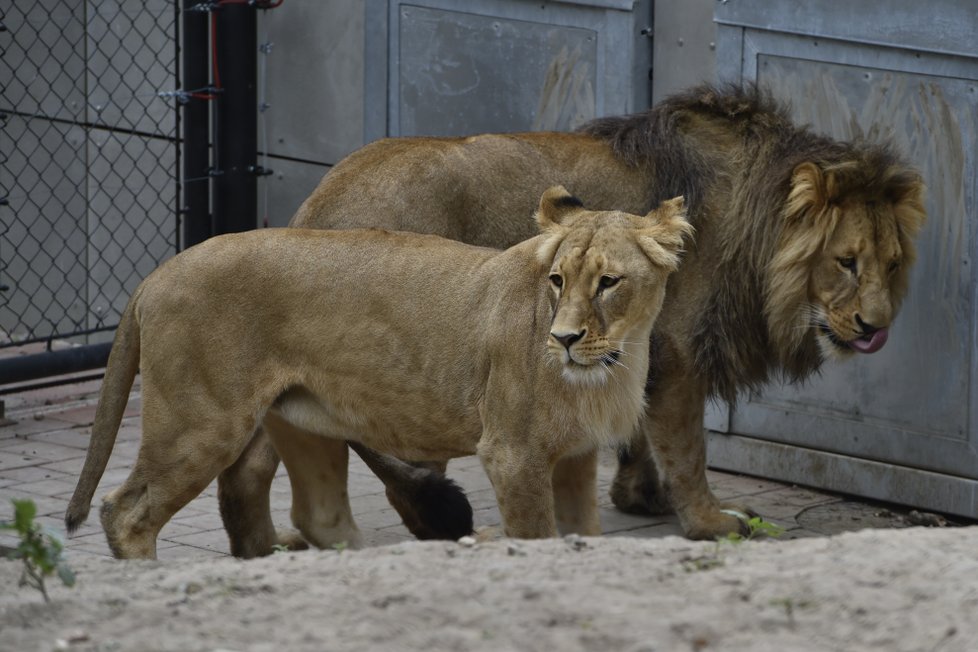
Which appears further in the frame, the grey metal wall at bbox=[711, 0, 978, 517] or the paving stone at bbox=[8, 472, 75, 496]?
the paving stone at bbox=[8, 472, 75, 496]

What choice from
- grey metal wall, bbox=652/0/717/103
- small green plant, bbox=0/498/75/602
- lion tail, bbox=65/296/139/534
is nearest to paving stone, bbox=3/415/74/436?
lion tail, bbox=65/296/139/534

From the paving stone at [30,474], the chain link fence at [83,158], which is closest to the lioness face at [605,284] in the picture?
the paving stone at [30,474]

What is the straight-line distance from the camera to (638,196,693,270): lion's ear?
483cm

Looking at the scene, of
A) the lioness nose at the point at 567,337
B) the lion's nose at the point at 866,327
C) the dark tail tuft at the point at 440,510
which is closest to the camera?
the lioness nose at the point at 567,337

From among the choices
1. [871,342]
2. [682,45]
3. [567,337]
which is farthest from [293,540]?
[682,45]

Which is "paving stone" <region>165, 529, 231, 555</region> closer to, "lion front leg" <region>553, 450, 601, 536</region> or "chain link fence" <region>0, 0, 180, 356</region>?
"lion front leg" <region>553, 450, 601, 536</region>

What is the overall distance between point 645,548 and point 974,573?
0.78m

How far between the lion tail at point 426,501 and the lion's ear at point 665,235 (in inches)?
46.2

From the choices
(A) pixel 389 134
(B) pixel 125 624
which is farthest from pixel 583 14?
(B) pixel 125 624

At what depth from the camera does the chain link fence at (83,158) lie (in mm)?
9258

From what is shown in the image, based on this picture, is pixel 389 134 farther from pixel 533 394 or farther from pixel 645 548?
pixel 645 548

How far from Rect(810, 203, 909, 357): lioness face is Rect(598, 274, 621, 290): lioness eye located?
133 cm

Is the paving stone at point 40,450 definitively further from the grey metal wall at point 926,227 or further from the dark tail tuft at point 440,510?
the grey metal wall at point 926,227

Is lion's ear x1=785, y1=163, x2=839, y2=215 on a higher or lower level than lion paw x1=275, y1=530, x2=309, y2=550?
higher
